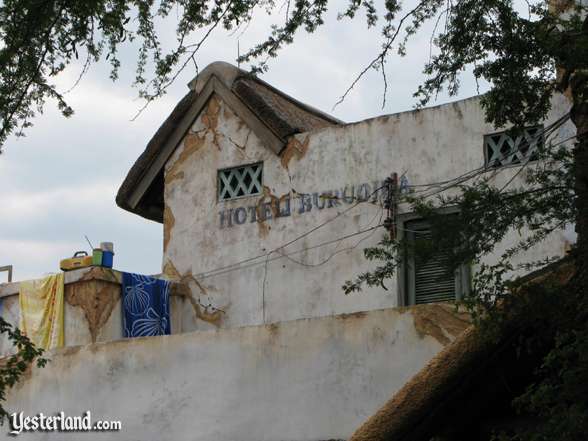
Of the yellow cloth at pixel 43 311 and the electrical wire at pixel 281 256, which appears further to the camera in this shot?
the yellow cloth at pixel 43 311

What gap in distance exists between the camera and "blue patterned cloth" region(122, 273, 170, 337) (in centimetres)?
1484

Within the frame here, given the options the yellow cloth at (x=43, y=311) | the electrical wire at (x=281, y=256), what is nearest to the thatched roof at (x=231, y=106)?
the electrical wire at (x=281, y=256)

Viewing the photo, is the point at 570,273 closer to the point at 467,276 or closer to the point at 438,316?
the point at 438,316

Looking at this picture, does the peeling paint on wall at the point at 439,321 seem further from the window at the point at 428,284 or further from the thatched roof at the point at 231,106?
the thatched roof at the point at 231,106

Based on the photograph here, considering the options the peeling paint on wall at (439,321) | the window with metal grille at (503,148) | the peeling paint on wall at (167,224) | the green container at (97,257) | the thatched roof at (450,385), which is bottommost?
the thatched roof at (450,385)

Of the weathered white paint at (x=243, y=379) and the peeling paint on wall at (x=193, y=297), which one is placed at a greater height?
the peeling paint on wall at (x=193, y=297)

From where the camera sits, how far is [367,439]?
24.8ft

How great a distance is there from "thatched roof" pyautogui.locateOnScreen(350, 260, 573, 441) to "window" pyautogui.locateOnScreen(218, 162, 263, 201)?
8057mm

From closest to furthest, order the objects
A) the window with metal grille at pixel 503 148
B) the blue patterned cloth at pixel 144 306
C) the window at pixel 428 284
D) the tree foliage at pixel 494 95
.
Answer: the tree foliage at pixel 494 95
the window with metal grille at pixel 503 148
the window at pixel 428 284
the blue patterned cloth at pixel 144 306

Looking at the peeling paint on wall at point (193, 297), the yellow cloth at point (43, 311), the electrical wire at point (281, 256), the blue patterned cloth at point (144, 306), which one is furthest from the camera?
the peeling paint on wall at point (193, 297)

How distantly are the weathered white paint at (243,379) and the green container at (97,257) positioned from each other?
269 centimetres

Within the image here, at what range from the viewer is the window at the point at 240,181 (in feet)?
51.2

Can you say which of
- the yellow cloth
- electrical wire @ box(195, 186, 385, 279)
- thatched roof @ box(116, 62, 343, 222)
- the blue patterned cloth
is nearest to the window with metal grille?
electrical wire @ box(195, 186, 385, 279)

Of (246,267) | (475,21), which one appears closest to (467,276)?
(246,267)
